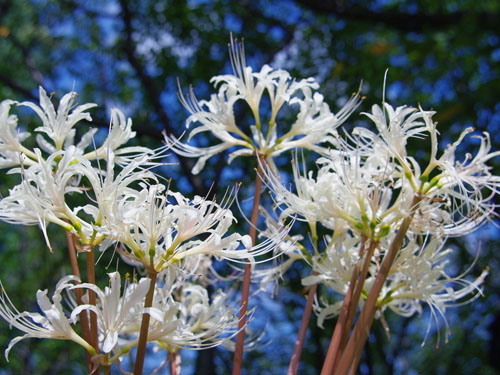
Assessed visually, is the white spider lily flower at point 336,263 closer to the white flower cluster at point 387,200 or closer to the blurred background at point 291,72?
the white flower cluster at point 387,200

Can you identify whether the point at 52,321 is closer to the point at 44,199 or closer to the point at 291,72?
the point at 44,199

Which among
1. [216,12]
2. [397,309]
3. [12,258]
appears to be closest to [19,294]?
[12,258]

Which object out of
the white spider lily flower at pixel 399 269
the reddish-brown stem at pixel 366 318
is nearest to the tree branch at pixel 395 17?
the white spider lily flower at pixel 399 269

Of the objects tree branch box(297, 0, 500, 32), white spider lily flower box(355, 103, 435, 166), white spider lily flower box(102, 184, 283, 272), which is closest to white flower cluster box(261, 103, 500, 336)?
white spider lily flower box(355, 103, 435, 166)

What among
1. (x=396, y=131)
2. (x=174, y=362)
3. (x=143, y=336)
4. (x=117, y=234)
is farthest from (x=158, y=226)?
(x=396, y=131)

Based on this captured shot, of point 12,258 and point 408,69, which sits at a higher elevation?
point 408,69

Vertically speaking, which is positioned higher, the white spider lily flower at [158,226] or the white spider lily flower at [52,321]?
the white spider lily flower at [158,226]

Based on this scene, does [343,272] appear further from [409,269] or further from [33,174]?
[33,174]
